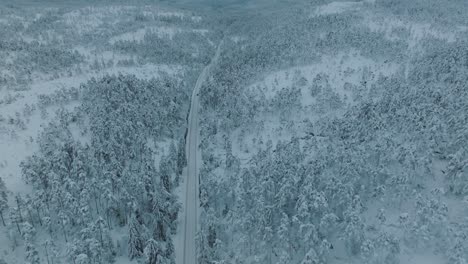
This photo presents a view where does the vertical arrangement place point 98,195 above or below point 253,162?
below

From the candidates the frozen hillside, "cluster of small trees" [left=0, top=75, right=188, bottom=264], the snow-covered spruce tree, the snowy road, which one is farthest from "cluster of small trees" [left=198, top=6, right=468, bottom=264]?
the snow-covered spruce tree

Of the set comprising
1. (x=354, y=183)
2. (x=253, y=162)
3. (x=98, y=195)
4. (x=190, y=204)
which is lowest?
(x=190, y=204)

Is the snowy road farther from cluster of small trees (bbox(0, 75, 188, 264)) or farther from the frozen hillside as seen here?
cluster of small trees (bbox(0, 75, 188, 264))

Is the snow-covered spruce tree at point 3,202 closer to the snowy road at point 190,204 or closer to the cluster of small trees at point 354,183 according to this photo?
the snowy road at point 190,204

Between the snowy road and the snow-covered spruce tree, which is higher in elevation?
the snow-covered spruce tree

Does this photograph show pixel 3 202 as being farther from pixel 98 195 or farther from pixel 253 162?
pixel 253 162

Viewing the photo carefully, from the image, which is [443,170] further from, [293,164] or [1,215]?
[1,215]

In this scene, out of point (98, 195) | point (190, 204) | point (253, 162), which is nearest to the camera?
point (98, 195)

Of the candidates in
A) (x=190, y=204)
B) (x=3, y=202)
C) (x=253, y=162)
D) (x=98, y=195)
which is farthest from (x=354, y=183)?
(x=3, y=202)
